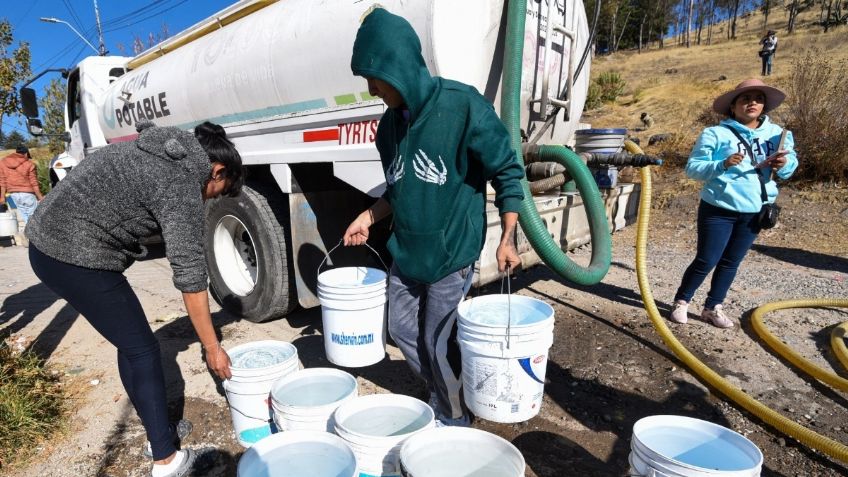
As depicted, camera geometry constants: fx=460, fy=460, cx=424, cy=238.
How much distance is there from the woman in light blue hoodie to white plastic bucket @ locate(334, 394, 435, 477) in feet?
9.14

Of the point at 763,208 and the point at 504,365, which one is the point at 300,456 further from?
the point at 763,208

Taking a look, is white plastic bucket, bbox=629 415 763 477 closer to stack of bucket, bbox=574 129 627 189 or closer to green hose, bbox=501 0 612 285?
green hose, bbox=501 0 612 285

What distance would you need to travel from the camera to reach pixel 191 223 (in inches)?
72.2

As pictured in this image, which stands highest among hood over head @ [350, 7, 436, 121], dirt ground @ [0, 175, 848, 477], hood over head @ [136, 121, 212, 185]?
hood over head @ [350, 7, 436, 121]

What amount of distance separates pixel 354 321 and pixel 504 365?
0.89m

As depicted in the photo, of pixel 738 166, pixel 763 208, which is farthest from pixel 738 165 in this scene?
pixel 763 208

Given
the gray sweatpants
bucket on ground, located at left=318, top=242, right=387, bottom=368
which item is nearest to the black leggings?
bucket on ground, located at left=318, top=242, right=387, bottom=368

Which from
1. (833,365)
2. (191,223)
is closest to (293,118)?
(191,223)

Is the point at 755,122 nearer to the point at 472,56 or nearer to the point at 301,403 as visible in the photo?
the point at 472,56

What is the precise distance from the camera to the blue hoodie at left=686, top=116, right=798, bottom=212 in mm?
3283

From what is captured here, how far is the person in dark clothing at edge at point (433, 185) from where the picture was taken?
1.85m

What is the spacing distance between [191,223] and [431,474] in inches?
51.5

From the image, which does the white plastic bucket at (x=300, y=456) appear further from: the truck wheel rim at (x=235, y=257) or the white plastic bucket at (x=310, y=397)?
the truck wheel rim at (x=235, y=257)

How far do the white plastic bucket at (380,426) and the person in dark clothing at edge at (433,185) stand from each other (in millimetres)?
349
